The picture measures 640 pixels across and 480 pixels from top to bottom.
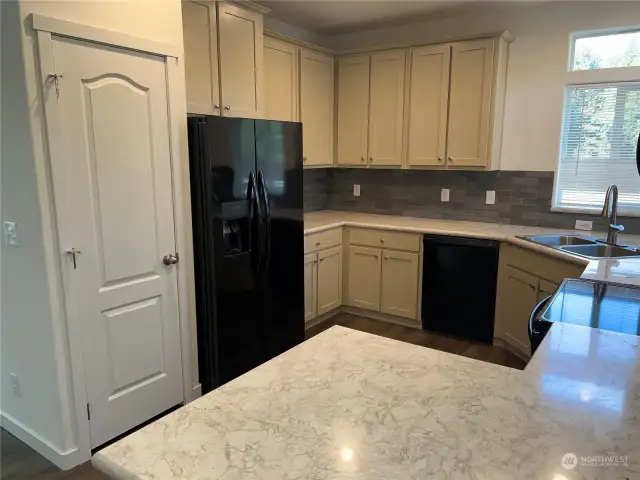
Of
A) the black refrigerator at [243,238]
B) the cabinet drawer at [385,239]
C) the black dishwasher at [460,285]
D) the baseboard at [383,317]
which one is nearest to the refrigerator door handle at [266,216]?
the black refrigerator at [243,238]

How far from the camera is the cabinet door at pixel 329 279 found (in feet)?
13.2

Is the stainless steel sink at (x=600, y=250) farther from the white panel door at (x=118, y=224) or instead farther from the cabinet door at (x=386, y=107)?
the white panel door at (x=118, y=224)

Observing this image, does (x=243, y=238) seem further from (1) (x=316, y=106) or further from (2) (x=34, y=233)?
(1) (x=316, y=106)

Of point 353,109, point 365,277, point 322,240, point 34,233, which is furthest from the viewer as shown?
point 353,109

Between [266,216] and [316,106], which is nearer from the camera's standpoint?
[266,216]

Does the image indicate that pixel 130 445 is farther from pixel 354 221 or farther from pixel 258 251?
pixel 354 221

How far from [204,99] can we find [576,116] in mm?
2857

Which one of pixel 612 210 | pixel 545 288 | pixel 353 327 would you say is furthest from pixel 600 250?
pixel 353 327

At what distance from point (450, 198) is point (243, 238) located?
7.30 ft

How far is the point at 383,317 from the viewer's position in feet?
14.0

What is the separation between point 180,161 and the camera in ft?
8.38

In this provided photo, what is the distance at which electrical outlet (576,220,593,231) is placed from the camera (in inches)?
143

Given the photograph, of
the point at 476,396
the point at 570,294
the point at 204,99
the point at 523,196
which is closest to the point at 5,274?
the point at 204,99

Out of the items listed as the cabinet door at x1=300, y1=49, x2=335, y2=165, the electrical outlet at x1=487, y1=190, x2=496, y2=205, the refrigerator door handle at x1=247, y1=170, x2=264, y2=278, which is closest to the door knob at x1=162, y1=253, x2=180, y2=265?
the refrigerator door handle at x1=247, y1=170, x2=264, y2=278
